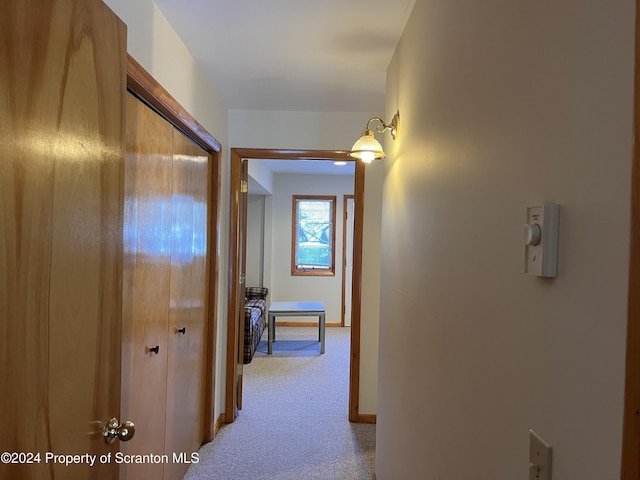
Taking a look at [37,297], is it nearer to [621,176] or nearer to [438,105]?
[621,176]

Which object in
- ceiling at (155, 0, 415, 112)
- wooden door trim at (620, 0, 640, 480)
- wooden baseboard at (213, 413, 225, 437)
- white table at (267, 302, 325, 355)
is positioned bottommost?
wooden baseboard at (213, 413, 225, 437)

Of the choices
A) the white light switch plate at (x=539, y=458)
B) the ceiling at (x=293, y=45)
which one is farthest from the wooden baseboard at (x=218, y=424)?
the white light switch plate at (x=539, y=458)

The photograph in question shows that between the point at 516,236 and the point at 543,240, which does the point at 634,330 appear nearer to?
the point at 543,240

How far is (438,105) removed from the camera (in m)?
1.31

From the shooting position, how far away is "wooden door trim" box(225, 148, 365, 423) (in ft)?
10.2

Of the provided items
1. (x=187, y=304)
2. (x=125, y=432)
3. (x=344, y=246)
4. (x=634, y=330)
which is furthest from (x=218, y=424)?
(x=344, y=246)

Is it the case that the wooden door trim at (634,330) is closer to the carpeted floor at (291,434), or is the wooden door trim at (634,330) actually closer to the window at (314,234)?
the carpeted floor at (291,434)

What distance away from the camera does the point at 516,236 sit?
0.77 meters

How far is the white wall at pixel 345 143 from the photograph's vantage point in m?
3.17

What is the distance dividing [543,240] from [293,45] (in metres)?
1.83

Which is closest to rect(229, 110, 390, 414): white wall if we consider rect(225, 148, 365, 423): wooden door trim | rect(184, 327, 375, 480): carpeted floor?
rect(225, 148, 365, 423): wooden door trim

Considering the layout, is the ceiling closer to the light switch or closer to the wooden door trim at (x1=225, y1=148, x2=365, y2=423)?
the wooden door trim at (x1=225, y1=148, x2=365, y2=423)

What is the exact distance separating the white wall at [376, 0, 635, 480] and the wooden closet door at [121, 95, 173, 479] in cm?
114

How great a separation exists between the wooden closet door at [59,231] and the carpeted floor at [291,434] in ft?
5.30
